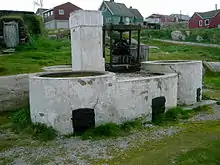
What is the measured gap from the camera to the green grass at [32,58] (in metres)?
13.7

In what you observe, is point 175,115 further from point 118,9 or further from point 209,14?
point 209,14

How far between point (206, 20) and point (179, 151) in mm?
44260

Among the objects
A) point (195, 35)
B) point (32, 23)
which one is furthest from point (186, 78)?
point (195, 35)

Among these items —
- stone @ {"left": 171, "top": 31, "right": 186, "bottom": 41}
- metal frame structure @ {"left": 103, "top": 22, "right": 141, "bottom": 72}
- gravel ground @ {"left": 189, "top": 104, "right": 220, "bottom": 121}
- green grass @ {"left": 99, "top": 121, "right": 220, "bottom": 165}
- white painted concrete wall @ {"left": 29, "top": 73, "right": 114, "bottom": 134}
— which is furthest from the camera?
stone @ {"left": 171, "top": 31, "right": 186, "bottom": 41}

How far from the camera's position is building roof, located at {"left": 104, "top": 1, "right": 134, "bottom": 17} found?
45.6m

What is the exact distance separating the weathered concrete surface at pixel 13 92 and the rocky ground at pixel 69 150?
3252mm

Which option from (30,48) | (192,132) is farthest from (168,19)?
(192,132)

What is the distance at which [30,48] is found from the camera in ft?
68.1

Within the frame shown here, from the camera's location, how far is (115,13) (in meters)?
45.2

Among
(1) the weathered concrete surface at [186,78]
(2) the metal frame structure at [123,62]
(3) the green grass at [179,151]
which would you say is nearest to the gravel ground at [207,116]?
(1) the weathered concrete surface at [186,78]

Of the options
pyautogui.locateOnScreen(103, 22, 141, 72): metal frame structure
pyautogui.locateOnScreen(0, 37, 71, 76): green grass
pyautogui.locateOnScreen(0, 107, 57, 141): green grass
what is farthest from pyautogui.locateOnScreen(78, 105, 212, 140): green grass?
pyautogui.locateOnScreen(0, 37, 71, 76): green grass

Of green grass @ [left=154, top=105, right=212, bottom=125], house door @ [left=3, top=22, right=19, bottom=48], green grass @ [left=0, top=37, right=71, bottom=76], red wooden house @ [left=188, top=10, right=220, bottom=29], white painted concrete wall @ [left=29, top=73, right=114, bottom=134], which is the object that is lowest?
green grass @ [left=154, top=105, right=212, bottom=125]

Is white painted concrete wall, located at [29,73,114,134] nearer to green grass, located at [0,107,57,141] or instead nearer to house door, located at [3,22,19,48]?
green grass, located at [0,107,57,141]

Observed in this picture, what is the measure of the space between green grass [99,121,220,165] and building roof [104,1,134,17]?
38.9 metres
